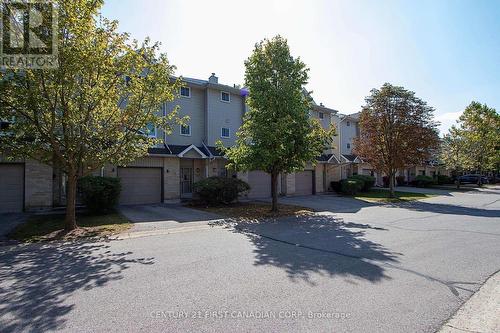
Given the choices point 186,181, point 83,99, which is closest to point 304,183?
point 186,181

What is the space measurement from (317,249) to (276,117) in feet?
26.0

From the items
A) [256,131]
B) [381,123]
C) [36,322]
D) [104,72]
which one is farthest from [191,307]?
[381,123]

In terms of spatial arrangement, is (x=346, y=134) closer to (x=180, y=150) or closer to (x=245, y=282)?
(x=180, y=150)

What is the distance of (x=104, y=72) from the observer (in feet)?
31.9

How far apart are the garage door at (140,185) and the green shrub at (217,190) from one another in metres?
2.79

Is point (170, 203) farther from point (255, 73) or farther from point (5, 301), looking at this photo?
point (5, 301)

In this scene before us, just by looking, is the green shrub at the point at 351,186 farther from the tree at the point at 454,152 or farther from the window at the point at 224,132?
the tree at the point at 454,152

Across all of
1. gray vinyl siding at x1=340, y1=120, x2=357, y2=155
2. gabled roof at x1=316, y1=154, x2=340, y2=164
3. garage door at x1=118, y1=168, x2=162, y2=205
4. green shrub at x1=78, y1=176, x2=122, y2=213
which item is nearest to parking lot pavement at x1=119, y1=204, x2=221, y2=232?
green shrub at x1=78, y1=176, x2=122, y2=213

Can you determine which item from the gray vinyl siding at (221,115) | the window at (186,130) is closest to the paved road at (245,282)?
the window at (186,130)

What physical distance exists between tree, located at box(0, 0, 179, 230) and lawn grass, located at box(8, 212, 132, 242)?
644mm

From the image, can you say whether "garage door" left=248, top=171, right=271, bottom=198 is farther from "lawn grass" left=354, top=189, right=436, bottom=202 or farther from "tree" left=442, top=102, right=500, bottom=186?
"tree" left=442, top=102, right=500, bottom=186

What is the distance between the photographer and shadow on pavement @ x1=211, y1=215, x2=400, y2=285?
5.90 meters

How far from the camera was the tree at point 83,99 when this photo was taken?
28.9ft

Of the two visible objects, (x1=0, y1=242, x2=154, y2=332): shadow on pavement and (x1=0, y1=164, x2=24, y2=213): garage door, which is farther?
(x1=0, y1=164, x2=24, y2=213): garage door
